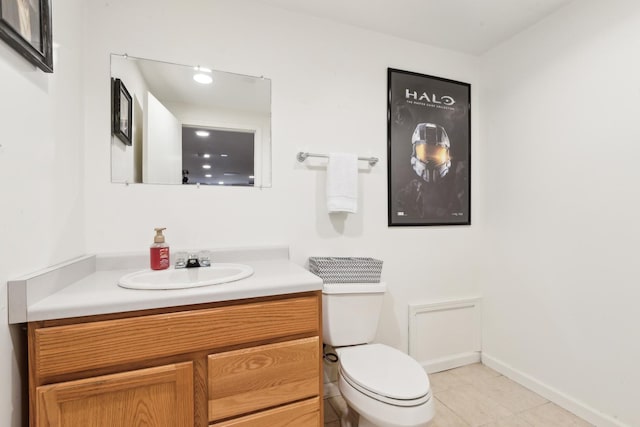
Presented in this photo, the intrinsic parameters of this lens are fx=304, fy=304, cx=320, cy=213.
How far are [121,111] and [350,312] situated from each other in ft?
4.82

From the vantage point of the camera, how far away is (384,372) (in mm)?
1278

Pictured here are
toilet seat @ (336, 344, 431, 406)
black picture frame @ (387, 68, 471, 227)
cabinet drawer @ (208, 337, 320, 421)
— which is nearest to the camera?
cabinet drawer @ (208, 337, 320, 421)

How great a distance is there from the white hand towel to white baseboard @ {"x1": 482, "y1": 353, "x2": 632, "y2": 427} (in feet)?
4.92

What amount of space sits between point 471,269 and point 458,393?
2.70 ft

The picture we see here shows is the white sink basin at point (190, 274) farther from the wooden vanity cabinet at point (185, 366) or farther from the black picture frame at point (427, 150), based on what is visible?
the black picture frame at point (427, 150)

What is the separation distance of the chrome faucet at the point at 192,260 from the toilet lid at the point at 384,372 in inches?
30.3

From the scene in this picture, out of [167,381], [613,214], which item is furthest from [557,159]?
[167,381]

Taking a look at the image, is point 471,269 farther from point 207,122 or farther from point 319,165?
point 207,122

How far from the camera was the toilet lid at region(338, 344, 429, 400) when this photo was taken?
1.15 meters

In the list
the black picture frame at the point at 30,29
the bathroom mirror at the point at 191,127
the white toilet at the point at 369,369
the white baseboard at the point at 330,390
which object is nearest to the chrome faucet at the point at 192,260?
the bathroom mirror at the point at 191,127

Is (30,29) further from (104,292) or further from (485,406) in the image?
(485,406)

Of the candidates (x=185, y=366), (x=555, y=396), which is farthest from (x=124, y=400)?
(x=555, y=396)

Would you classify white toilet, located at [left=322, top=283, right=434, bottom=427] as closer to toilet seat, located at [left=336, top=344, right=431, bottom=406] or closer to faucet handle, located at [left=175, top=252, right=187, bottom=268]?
toilet seat, located at [left=336, top=344, right=431, bottom=406]

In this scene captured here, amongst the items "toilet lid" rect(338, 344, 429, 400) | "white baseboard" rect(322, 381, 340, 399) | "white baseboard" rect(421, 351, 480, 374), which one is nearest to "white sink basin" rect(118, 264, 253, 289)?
"toilet lid" rect(338, 344, 429, 400)
